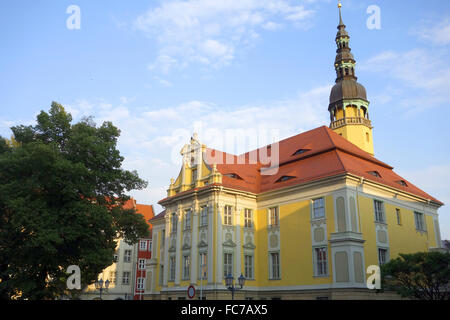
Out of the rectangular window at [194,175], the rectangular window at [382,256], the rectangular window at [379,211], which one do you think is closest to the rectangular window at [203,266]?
the rectangular window at [194,175]

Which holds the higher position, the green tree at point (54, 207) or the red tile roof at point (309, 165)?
the red tile roof at point (309, 165)

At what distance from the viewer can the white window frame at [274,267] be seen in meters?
32.8

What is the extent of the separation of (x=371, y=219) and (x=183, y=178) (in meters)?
17.2

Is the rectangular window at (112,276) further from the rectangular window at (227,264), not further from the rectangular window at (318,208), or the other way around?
the rectangular window at (318,208)

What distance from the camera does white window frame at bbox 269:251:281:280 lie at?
32787 millimetres

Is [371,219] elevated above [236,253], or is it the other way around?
[371,219]

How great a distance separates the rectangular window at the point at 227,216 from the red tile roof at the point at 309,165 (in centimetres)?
195

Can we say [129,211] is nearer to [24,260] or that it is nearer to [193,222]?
[24,260]

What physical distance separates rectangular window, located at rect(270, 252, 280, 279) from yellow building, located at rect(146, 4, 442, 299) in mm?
82

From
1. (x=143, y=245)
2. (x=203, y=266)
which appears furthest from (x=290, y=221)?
(x=143, y=245)

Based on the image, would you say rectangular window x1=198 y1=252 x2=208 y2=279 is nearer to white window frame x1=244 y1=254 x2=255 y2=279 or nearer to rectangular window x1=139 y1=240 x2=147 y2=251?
white window frame x1=244 y1=254 x2=255 y2=279

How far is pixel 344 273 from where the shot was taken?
27.5 meters
